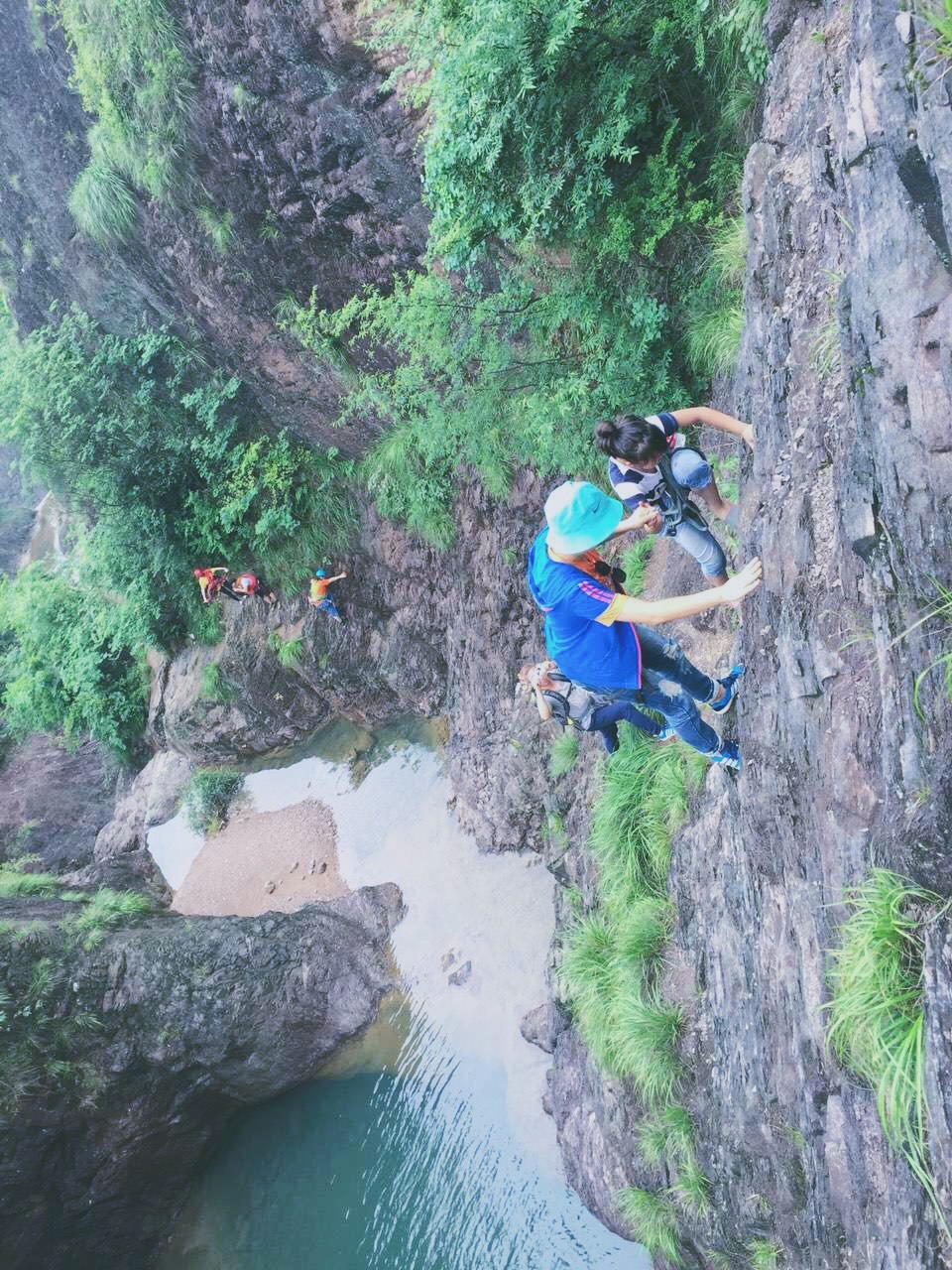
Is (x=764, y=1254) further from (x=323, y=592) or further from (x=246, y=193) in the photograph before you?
(x=246, y=193)

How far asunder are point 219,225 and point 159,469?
354 cm

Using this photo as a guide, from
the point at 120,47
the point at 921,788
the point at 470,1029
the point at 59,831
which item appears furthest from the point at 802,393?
the point at 59,831

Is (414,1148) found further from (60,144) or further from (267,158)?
(60,144)

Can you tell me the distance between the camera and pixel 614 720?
15.4 feet

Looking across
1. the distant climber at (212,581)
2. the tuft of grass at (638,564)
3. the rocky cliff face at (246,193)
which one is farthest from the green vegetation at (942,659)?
the distant climber at (212,581)

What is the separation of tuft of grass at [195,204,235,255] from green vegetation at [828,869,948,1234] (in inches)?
328

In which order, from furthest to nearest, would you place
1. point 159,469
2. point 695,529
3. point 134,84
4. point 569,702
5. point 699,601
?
point 159,469 < point 134,84 < point 569,702 < point 695,529 < point 699,601

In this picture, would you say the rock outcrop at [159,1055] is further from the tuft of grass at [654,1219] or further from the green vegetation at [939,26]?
the green vegetation at [939,26]

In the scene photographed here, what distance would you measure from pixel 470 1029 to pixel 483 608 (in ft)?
13.5

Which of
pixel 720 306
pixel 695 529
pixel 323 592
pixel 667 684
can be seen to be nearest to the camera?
pixel 667 684

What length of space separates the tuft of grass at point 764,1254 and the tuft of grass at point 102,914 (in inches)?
241

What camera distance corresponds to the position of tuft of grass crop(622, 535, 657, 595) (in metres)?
6.24

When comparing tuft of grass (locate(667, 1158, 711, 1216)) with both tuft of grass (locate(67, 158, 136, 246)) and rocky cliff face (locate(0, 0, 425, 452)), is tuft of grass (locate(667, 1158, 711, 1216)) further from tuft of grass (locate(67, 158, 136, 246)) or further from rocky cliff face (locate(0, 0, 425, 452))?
tuft of grass (locate(67, 158, 136, 246))

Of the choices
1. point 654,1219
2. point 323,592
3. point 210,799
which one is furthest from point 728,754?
point 210,799
